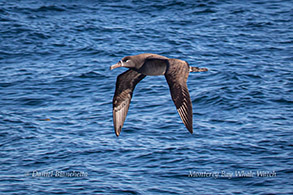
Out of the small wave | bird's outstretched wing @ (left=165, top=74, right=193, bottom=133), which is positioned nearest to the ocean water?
the small wave

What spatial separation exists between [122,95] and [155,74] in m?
1.85

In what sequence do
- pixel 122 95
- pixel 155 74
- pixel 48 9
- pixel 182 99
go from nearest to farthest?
1. pixel 182 99
2. pixel 155 74
3. pixel 122 95
4. pixel 48 9

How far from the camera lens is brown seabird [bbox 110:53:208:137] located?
1064 centimetres

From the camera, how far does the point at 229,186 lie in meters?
18.7

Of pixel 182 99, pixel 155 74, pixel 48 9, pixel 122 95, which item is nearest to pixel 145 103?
pixel 122 95

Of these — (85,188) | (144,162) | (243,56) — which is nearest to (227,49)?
(243,56)

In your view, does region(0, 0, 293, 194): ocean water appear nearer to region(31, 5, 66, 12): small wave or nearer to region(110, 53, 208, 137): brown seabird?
region(31, 5, 66, 12): small wave

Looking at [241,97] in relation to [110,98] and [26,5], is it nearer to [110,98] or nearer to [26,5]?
[110,98]

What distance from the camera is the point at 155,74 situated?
1149cm

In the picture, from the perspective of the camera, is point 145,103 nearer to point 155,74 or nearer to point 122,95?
point 122,95

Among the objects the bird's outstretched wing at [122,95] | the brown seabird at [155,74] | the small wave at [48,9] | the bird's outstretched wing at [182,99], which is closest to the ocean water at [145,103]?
the small wave at [48,9]

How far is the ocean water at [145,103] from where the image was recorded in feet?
Result: 63.3

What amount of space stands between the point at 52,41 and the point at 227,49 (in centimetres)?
927

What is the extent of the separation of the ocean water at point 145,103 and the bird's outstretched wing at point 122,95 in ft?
18.4
